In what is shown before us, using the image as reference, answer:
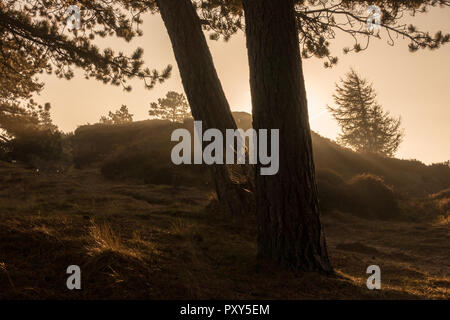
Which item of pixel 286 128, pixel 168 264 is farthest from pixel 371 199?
pixel 168 264

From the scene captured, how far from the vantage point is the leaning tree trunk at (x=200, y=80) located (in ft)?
18.5

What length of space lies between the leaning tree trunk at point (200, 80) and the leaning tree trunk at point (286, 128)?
7.14ft

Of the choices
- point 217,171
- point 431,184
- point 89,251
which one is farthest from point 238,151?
point 431,184

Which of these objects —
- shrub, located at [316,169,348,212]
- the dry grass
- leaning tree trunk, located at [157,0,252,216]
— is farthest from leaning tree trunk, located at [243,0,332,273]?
shrub, located at [316,169,348,212]

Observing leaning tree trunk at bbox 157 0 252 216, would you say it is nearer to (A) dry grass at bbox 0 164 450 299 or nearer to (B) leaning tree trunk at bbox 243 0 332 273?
(A) dry grass at bbox 0 164 450 299

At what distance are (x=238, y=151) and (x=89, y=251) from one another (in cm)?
375

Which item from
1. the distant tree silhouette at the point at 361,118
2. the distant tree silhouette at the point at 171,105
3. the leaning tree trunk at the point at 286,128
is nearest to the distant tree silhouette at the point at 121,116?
the distant tree silhouette at the point at 171,105

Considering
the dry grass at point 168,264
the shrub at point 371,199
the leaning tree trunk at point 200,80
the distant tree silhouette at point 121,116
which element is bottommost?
the dry grass at point 168,264

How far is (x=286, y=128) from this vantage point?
3.53 metres

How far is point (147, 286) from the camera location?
2.81 m

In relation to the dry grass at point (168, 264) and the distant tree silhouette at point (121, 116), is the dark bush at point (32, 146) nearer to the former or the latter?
the dry grass at point (168, 264)
